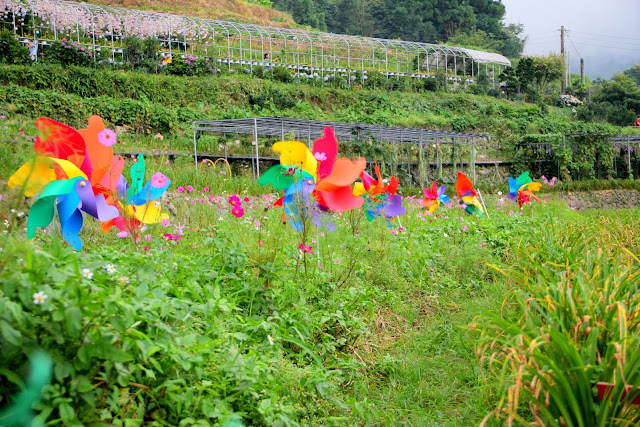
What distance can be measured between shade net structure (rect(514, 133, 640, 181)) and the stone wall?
7.32 feet

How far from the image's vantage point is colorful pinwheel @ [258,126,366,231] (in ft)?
12.8

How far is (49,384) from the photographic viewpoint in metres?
1.54

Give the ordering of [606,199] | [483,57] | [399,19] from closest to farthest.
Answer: [606,199]
[483,57]
[399,19]

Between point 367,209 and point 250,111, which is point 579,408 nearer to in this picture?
point 367,209

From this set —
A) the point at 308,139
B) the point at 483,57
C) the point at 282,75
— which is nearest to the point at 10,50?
the point at 308,139

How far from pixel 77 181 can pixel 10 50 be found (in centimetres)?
1255

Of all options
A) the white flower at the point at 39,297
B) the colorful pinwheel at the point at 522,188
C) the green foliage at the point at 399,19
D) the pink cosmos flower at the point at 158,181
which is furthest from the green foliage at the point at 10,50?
the green foliage at the point at 399,19

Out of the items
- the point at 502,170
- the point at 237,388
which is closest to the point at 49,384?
the point at 237,388

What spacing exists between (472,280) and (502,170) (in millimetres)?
15955

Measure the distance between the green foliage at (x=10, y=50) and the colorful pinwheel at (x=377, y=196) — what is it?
37.1 ft

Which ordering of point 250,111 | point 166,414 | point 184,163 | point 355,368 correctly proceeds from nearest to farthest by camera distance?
point 166,414
point 355,368
point 184,163
point 250,111

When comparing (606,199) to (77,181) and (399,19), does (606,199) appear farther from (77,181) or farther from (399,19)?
(399,19)

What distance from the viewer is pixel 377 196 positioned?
559cm

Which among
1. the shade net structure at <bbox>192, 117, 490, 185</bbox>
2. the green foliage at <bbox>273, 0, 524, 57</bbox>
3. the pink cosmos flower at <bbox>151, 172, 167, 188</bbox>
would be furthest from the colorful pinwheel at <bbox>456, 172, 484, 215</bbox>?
the green foliage at <bbox>273, 0, 524, 57</bbox>
